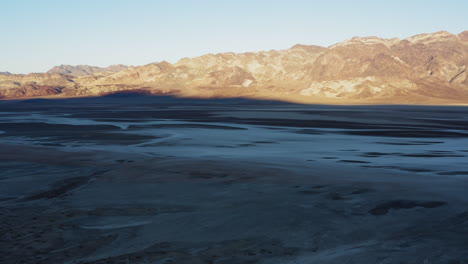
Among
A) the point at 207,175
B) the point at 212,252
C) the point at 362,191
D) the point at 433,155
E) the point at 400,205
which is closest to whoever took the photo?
the point at 212,252

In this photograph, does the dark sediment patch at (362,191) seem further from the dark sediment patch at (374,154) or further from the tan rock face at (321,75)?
the tan rock face at (321,75)

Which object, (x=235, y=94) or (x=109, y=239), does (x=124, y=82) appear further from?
(x=109, y=239)

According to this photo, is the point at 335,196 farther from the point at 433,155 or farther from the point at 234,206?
the point at 433,155

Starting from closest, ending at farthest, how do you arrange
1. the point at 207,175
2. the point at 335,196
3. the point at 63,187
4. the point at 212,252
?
the point at 212,252 → the point at 335,196 → the point at 63,187 → the point at 207,175

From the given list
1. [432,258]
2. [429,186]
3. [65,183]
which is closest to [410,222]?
[432,258]

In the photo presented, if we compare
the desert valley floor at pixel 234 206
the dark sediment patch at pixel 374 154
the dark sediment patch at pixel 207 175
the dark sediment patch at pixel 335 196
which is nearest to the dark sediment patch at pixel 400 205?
the desert valley floor at pixel 234 206

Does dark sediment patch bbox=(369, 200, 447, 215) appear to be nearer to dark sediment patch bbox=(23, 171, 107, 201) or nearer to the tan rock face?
dark sediment patch bbox=(23, 171, 107, 201)

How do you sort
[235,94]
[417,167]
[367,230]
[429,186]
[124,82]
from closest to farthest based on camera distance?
1. [367,230]
2. [429,186]
3. [417,167]
4. [235,94]
5. [124,82]

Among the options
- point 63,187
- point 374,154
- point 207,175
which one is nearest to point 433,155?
point 374,154
